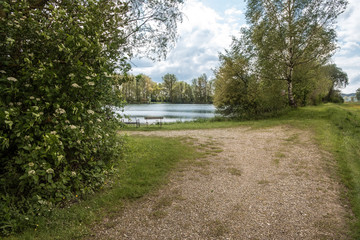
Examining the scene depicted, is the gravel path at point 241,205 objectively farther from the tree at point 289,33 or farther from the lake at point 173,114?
the tree at point 289,33

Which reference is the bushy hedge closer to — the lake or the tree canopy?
the lake

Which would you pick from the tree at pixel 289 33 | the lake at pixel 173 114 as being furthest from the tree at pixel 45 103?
the tree at pixel 289 33

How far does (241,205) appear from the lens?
4.42m

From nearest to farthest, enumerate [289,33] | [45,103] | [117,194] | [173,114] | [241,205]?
[45,103], [241,205], [117,194], [289,33], [173,114]

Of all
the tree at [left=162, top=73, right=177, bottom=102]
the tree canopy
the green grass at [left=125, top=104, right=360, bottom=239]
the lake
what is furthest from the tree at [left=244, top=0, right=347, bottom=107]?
the tree at [left=162, top=73, right=177, bottom=102]

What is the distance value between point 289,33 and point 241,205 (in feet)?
57.3

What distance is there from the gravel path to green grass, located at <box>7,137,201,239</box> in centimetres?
27

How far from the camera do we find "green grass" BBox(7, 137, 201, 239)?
3359 mm

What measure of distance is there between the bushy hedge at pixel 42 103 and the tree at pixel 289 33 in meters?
17.0

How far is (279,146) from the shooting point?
9445 mm

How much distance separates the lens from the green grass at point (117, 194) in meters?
3.36

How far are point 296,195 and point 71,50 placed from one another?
5862mm

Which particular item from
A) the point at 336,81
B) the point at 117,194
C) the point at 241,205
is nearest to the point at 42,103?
the point at 117,194

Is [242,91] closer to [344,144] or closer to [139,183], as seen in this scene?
[344,144]
